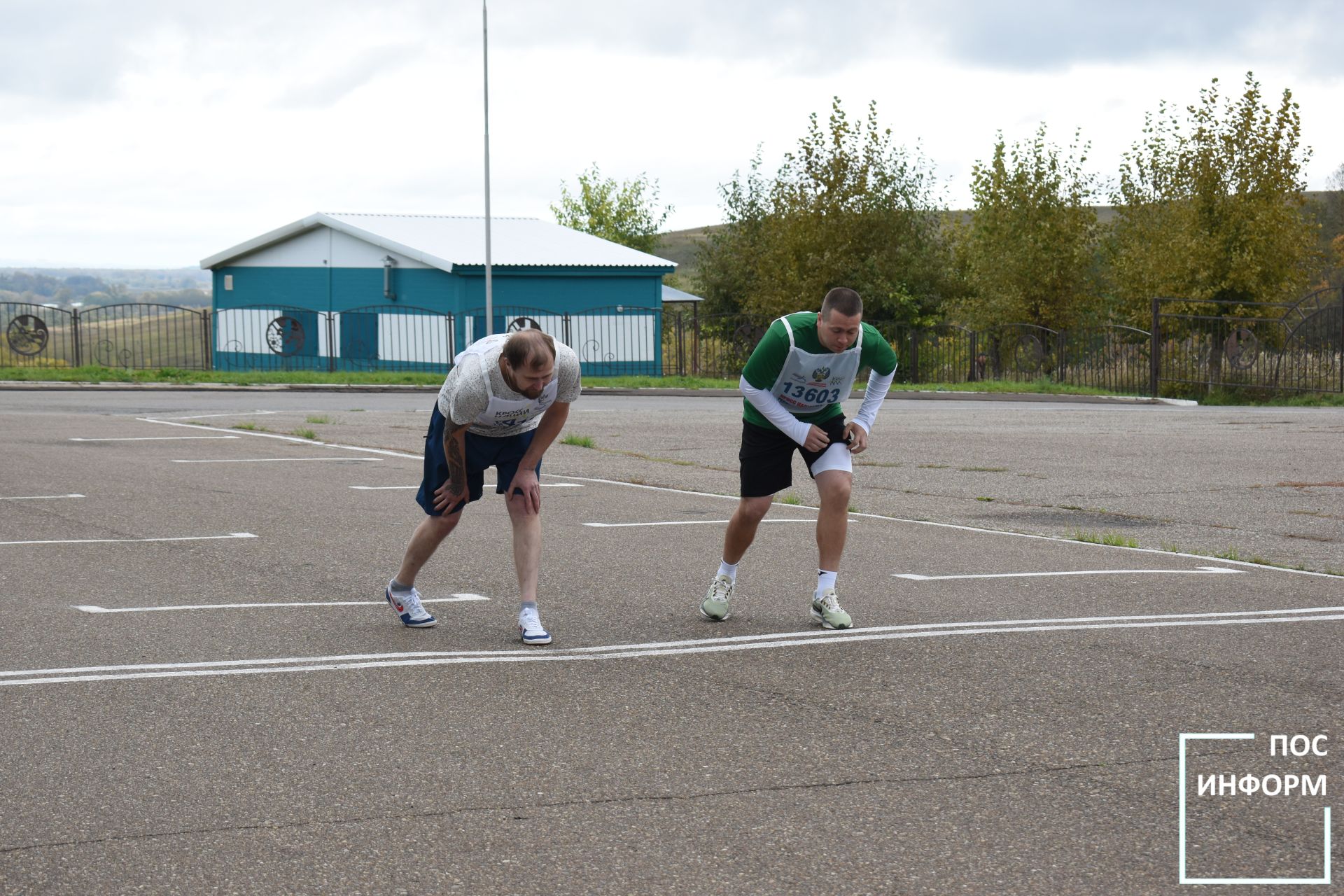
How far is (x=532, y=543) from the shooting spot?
6.93 metres

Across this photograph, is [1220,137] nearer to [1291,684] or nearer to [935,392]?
[935,392]

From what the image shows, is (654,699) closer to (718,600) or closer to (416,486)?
(718,600)

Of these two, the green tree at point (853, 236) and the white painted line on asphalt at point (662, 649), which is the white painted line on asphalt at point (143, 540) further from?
the green tree at point (853, 236)

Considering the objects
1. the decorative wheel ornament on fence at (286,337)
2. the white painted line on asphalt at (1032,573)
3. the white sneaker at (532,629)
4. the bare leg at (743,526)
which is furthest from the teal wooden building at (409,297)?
the white sneaker at (532,629)

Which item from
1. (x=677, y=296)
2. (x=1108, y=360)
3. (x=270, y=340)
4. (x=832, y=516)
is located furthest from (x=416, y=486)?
(x=677, y=296)

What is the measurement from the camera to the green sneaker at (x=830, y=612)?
709 cm

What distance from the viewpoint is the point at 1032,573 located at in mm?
8859

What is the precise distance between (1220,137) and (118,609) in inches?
1156

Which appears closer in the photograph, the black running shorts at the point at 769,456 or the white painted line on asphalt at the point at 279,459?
the black running shorts at the point at 769,456

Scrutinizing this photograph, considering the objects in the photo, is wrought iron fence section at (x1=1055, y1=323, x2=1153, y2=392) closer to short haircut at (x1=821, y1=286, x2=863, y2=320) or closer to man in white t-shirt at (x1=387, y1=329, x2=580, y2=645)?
short haircut at (x1=821, y1=286, x2=863, y2=320)

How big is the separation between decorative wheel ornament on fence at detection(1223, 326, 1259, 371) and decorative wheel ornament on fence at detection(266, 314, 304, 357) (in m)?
22.5

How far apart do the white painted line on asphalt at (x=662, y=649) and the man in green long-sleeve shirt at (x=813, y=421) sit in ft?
1.08

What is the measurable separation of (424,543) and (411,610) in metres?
0.32

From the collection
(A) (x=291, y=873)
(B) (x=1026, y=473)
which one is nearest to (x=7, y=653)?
(A) (x=291, y=873)
